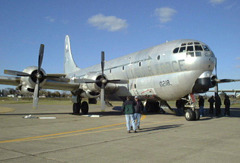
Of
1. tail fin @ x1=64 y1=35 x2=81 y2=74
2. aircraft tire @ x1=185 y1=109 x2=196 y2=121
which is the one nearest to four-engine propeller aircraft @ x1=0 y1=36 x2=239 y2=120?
aircraft tire @ x1=185 y1=109 x2=196 y2=121

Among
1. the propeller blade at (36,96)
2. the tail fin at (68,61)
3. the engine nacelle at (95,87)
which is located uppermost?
the tail fin at (68,61)

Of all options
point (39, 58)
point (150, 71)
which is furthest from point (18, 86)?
point (150, 71)

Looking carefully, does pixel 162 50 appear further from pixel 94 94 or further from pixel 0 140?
pixel 0 140

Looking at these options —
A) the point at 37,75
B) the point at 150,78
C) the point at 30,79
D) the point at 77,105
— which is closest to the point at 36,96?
the point at 30,79

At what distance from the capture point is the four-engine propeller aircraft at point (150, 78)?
44.8ft

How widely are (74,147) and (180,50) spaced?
10022 millimetres

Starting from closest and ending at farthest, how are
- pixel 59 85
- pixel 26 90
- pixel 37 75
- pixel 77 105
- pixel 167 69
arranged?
pixel 167 69, pixel 37 75, pixel 26 90, pixel 59 85, pixel 77 105

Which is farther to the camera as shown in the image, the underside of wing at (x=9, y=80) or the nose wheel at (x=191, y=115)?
the underside of wing at (x=9, y=80)

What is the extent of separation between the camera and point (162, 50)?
608 inches

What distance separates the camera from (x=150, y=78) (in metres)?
16.0

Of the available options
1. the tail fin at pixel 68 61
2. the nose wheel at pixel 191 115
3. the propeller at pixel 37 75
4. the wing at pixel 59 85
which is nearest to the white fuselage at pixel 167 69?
the nose wheel at pixel 191 115

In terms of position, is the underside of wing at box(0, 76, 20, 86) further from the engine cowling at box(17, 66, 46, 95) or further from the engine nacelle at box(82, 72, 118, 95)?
the engine nacelle at box(82, 72, 118, 95)

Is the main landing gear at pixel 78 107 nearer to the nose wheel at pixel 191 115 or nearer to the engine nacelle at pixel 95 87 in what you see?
the engine nacelle at pixel 95 87

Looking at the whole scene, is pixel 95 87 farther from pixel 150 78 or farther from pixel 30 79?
pixel 30 79
